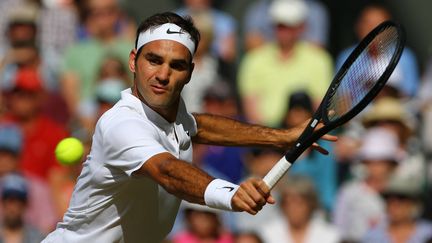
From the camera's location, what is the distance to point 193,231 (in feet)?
30.3

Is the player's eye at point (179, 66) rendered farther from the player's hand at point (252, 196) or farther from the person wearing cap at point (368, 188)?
the person wearing cap at point (368, 188)

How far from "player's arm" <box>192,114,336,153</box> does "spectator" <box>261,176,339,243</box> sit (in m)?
2.52

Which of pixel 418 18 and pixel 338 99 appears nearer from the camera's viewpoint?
pixel 338 99

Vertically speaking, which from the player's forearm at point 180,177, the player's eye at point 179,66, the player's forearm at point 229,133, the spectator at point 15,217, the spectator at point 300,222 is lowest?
the spectator at point 15,217

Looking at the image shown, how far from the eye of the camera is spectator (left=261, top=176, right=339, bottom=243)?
9.13m

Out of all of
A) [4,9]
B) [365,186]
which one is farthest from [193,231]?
[4,9]

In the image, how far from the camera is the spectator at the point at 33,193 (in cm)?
985

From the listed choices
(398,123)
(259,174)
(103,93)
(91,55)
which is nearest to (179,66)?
(259,174)

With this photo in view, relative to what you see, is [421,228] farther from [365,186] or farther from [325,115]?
[325,115]

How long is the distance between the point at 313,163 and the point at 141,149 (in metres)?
4.50

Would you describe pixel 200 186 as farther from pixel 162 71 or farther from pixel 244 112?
pixel 244 112

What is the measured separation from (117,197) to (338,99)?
1255 mm

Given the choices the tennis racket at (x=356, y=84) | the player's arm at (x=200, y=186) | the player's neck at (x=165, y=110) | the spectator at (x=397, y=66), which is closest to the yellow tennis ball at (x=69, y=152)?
the player's neck at (x=165, y=110)

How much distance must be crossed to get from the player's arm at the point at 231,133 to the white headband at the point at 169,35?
839 mm
